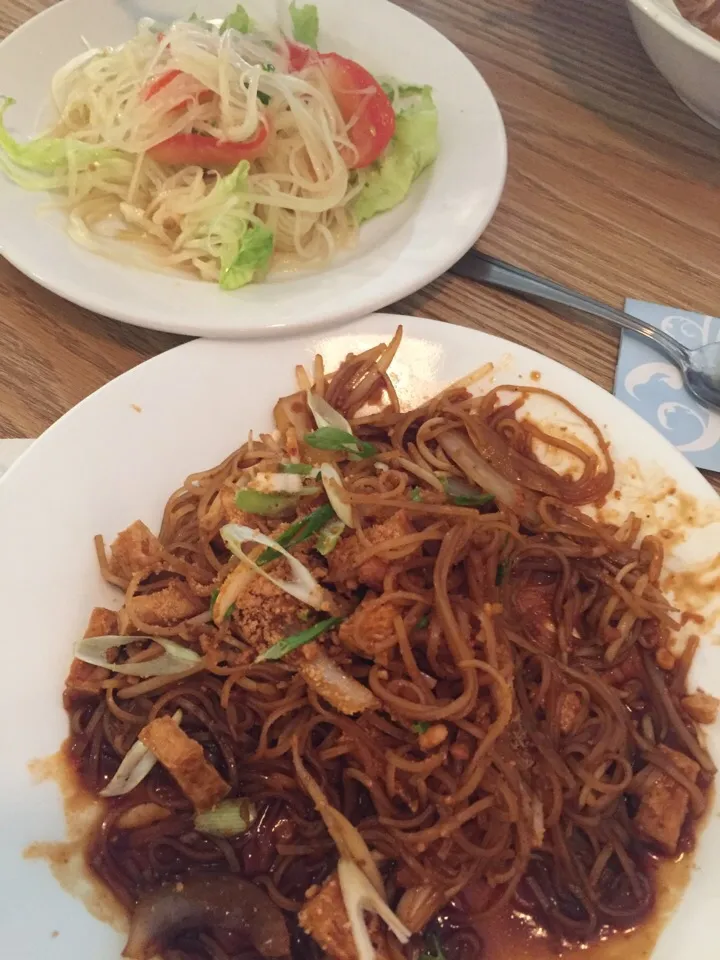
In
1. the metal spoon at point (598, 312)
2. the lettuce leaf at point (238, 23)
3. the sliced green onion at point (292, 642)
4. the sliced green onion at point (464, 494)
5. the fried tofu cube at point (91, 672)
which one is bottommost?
the fried tofu cube at point (91, 672)

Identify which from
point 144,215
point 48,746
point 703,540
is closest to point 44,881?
point 48,746

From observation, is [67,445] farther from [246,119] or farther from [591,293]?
[591,293]

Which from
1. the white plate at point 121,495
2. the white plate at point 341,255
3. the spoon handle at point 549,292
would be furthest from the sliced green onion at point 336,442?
the spoon handle at point 549,292

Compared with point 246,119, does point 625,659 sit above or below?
below

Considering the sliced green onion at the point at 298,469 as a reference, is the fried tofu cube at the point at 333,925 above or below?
below

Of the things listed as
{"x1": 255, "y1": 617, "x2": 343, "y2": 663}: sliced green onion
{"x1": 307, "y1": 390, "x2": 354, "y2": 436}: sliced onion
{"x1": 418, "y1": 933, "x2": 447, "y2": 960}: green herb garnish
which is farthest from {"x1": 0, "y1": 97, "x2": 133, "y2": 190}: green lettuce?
{"x1": 418, "y1": 933, "x2": 447, "y2": 960}: green herb garnish

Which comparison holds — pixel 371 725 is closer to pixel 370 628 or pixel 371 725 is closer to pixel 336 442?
pixel 370 628

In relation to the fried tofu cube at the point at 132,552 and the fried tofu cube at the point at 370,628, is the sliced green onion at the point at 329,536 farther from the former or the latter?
the fried tofu cube at the point at 132,552
